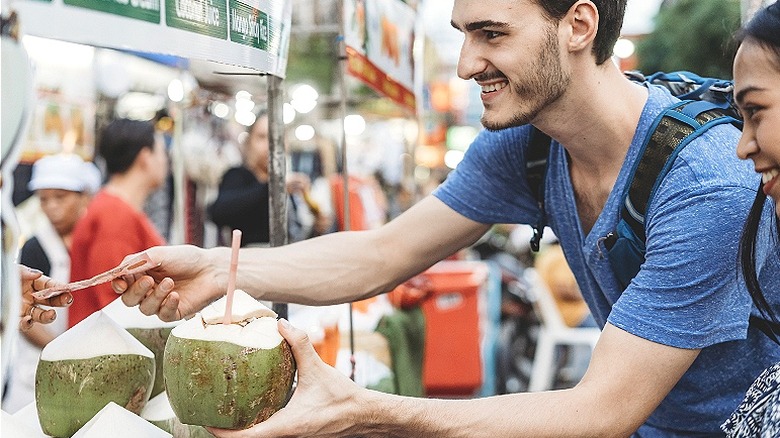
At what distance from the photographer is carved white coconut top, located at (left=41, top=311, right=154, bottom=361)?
1653mm

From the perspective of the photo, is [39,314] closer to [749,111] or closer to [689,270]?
[689,270]

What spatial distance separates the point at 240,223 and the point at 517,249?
18.6 feet

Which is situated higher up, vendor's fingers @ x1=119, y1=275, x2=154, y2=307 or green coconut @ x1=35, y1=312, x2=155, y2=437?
vendor's fingers @ x1=119, y1=275, x2=154, y2=307

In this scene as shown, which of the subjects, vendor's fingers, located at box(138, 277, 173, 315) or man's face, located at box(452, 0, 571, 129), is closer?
vendor's fingers, located at box(138, 277, 173, 315)

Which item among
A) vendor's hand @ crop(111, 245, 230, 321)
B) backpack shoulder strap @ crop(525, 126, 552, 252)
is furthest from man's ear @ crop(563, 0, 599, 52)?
vendor's hand @ crop(111, 245, 230, 321)

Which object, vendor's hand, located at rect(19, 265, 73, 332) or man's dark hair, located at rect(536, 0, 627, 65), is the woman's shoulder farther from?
vendor's hand, located at rect(19, 265, 73, 332)

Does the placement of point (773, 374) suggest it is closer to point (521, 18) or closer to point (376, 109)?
point (521, 18)

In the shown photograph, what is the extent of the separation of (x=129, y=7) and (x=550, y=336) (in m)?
5.80

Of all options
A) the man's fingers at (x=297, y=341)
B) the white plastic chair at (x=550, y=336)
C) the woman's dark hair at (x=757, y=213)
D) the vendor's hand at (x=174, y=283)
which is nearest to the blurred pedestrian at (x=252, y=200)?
the white plastic chair at (x=550, y=336)

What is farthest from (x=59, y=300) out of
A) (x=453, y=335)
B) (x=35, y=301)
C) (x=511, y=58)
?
(x=453, y=335)

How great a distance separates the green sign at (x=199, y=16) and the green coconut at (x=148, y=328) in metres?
0.66

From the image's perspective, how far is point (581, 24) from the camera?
2.13 metres

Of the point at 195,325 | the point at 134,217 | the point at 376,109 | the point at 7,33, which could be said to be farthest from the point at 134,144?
the point at 376,109

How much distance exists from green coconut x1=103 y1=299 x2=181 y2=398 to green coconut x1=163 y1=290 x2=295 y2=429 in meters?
0.44
